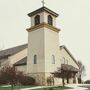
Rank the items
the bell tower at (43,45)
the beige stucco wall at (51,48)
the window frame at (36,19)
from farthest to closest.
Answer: the window frame at (36,19) → the beige stucco wall at (51,48) → the bell tower at (43,45)

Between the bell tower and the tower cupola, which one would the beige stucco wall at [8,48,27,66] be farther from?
the tower cupola

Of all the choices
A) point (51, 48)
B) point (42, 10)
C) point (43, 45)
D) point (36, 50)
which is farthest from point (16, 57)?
point (42, 10)

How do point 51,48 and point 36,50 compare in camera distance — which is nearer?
point 51,48

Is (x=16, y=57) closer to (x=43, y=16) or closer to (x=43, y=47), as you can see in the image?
(x=43, y=47)

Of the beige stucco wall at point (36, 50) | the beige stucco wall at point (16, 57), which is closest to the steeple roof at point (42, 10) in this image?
the beige stucco wall at point (36, 50)

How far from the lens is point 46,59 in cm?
3622

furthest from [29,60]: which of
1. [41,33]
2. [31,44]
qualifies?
[41,33]

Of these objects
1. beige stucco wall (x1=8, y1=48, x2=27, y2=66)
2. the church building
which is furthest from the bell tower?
beige stucco wall (x1=8, y1=48, x2=27, y2=66)

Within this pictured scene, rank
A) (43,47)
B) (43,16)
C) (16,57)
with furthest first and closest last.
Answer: (16,57), (43,16), (43,47)

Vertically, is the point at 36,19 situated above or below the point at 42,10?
below

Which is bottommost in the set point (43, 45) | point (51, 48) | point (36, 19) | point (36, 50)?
point (36, 50)

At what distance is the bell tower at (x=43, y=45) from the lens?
119 feet

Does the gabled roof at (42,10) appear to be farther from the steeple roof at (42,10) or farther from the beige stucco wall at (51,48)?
the beige stucco wall at (51,48)

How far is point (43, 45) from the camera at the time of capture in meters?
36.4
